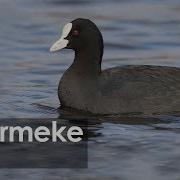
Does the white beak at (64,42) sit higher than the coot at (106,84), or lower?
higher

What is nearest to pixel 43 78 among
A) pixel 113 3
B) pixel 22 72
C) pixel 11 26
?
pixel 22 72

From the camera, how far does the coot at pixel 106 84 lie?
40.1ft

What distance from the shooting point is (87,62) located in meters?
12.7

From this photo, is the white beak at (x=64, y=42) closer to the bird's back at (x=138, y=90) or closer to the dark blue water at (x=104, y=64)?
the bird's back at (x=138, y=90)

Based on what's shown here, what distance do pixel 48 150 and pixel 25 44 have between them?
5535mm

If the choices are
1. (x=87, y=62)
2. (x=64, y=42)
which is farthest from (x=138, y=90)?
(x=64, y=42)

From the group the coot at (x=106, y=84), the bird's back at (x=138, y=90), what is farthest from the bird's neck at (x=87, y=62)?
the bird's back at (x=138, y=90)

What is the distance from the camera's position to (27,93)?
1328 cm

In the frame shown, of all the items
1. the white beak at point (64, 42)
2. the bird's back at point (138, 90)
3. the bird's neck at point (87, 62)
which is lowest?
the bird's back at point (138, 90)

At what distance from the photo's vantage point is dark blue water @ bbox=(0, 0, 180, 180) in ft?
33.8

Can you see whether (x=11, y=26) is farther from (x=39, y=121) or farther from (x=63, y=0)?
(x=39, y=121)

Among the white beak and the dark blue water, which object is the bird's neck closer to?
the white beak

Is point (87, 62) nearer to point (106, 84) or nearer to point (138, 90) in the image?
point (106, 84)

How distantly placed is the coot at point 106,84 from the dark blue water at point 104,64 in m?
0.18
